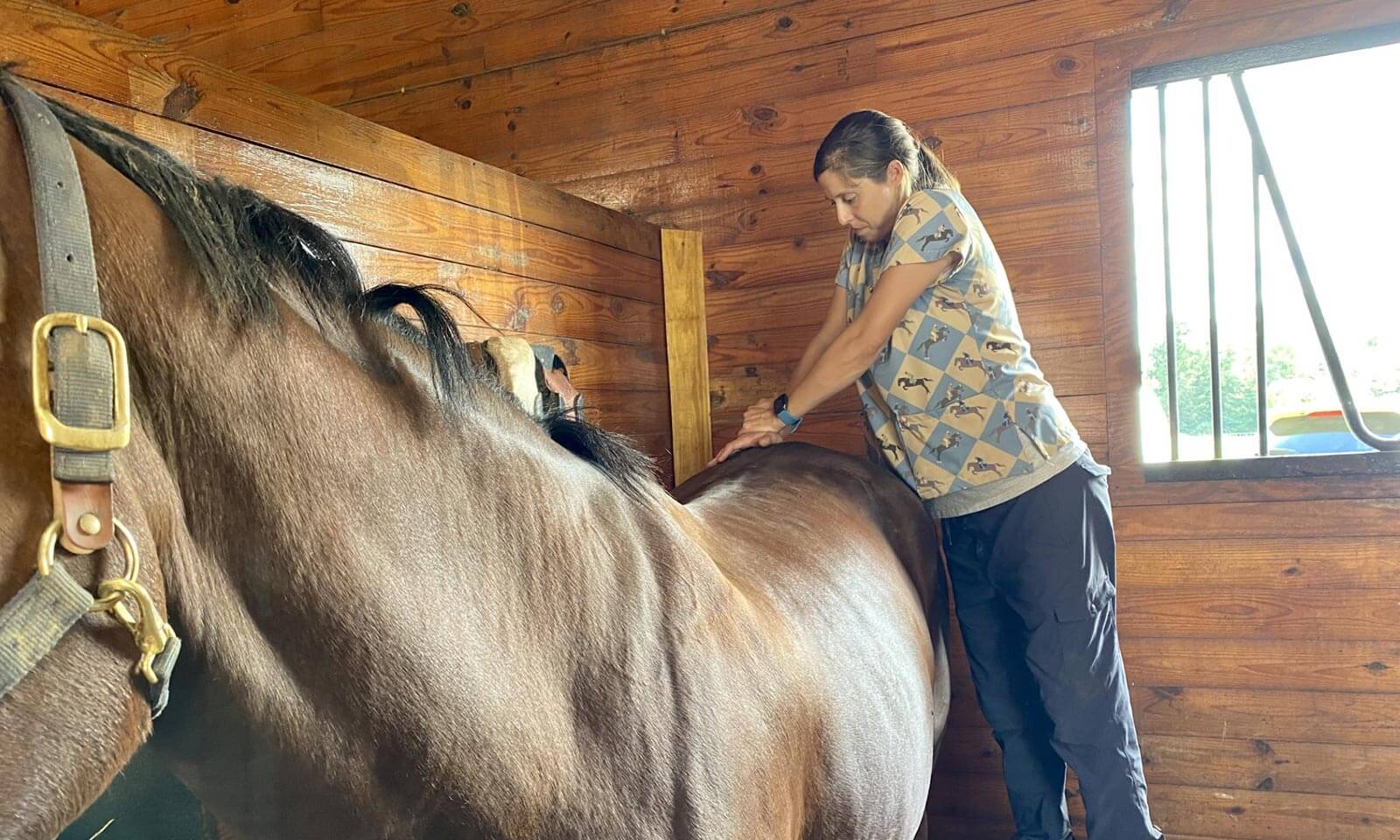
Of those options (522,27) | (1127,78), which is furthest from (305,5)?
(1127,78)

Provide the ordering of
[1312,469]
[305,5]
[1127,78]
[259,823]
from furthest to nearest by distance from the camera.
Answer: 1. [305,5]
2. [1127,78]
3. [1312,469]
4. [259,823]

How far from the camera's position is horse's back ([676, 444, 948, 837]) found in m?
1.02

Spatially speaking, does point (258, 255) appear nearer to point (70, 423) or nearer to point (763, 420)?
point (70, 423)

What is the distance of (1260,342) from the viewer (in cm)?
187

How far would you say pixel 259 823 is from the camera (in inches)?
22.9

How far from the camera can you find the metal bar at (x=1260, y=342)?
1859 millimetres

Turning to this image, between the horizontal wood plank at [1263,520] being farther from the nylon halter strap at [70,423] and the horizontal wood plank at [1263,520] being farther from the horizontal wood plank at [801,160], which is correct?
the nylon halter strap at [70,423]

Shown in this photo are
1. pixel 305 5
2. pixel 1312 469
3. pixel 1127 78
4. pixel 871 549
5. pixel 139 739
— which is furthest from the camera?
pixel 305 5

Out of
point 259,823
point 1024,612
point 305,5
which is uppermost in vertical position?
point 305,5

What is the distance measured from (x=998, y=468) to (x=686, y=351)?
2.97ft

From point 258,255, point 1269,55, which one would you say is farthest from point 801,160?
point 258,255

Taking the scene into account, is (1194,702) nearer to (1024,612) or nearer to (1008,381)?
(1024,612)

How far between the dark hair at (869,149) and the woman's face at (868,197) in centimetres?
1

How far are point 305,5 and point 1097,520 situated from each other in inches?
102
